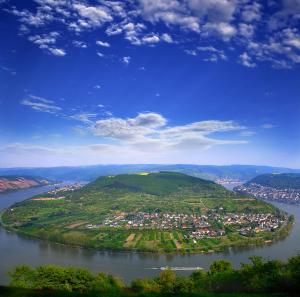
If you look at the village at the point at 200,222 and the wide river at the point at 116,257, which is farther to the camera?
the village at the point at 200,222

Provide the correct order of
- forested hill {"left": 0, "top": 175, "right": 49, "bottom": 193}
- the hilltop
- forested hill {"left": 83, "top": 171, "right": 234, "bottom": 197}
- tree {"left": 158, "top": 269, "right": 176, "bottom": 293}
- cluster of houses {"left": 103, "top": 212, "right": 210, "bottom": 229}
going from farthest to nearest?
forested hill {"left": 0, "top": 175, "right": 49, "bottom": 193}, forested hill {"left": 83, "top": 171, "right": 234, "bottom": 197}, cluster of houses {"left": 103, "top": 212, "right": 210, "bottom": 229}, the hilltop, tree {"left": 158, "top": 269, "right": 176, "bottom": 293}

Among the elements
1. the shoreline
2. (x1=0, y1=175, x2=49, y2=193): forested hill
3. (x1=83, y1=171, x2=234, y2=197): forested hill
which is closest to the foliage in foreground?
the shoreline

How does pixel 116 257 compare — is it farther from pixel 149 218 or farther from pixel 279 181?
pixel 279 181

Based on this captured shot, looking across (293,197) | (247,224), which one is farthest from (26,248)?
(293,197)

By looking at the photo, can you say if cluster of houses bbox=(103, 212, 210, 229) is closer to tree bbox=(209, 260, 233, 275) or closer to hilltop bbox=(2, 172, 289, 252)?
hilltop bbox=(2, 172, 289, 252)

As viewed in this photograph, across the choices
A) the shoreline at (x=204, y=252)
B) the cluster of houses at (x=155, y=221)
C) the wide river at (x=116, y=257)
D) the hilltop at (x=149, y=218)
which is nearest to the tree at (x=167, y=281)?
the wide river at (x=116, y=257)

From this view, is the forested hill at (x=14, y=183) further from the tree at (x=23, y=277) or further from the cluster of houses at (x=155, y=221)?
the tree at (x=23, y=277)

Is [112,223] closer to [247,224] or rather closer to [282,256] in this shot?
Answer: [247,224]
